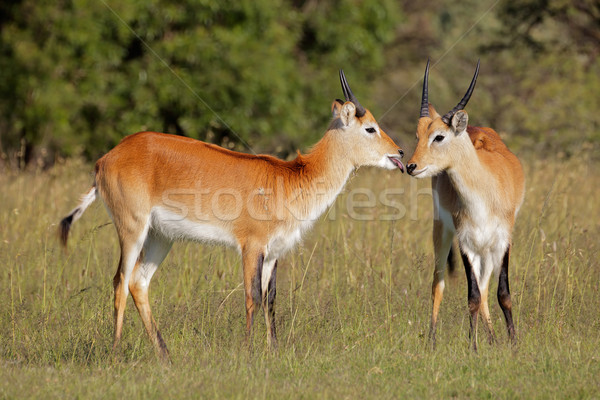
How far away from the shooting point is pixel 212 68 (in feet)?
43.7

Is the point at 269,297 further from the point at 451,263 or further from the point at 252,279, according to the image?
the point at 451,263

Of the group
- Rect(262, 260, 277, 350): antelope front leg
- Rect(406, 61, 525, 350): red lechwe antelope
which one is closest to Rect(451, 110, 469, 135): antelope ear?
Rect(406, 61, 525, 350): red lechwe antelope

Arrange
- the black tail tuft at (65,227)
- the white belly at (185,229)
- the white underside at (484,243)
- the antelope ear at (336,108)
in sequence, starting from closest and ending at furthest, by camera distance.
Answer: the black tail tuft at (65,227)
the white belly at (185,229)
the white underside at (484,243)
the antelope ear at (336,108)

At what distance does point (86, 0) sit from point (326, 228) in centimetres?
663

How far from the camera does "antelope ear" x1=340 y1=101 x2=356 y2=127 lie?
602 centimetres

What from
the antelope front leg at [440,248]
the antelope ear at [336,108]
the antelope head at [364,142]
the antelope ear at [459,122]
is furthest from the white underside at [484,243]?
the antelope ear at [336,108]

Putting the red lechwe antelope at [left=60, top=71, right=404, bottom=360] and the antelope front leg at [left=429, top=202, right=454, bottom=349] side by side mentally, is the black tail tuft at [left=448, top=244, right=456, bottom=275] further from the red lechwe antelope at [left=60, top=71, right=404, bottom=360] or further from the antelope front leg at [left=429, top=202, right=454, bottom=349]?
the red lechwe antelope at [left=60, top=71, right=404, bottom=360]

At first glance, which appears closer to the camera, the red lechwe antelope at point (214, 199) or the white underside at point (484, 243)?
the red lechwe antelope at point (214, 199)

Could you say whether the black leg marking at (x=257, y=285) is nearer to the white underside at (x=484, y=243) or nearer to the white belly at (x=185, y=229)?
the white belly at (x=185, y=229)

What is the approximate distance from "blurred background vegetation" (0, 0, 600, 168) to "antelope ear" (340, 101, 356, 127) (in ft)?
17.8

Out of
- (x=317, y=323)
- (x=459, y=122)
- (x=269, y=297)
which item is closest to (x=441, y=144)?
(x=459, y=122)

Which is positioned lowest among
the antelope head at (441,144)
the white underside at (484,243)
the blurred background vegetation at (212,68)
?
the white underside at (484,243)

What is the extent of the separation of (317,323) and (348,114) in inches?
65.7

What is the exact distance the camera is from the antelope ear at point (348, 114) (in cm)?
602
